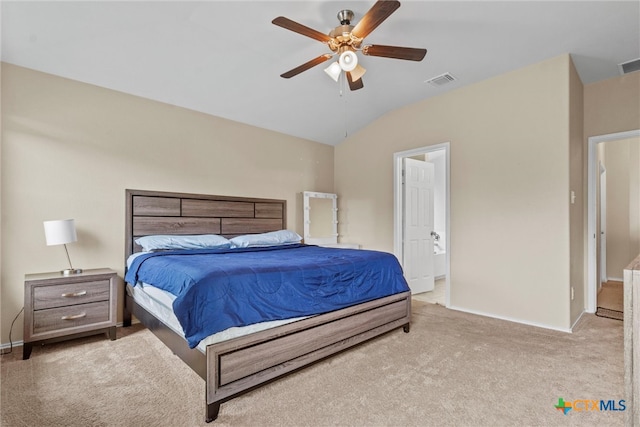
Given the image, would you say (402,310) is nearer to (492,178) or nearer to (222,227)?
(492,178)

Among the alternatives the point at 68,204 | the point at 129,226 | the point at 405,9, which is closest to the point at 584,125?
the point at 405,9

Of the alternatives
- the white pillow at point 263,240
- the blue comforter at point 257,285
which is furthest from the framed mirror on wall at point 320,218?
the blue comforter at point 257,285

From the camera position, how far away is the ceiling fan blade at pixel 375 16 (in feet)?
6.07

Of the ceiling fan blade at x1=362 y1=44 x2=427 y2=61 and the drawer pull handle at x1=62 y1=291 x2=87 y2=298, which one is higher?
the ceiling fan blade at x1=362 y1=44 x2=427 y2=61

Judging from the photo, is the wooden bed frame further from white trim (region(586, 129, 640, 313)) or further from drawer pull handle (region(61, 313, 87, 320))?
white trim (region(586, 129, 640, 313))

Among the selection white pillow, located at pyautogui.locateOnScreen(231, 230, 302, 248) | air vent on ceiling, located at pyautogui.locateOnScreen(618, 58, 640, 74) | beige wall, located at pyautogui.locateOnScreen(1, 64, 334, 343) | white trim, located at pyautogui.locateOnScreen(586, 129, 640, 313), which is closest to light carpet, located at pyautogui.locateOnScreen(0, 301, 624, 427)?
beige wall, located at pyautogui.locateOnScreen(1, 64, 334, 343)

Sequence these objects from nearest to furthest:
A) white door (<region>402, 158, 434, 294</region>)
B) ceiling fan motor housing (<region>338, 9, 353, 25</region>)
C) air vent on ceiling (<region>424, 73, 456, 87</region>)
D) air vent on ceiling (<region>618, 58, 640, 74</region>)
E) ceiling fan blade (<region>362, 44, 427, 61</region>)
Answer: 1. ceiling fan blade (<region>362, 44, 427, 61</region>)
2. ceiling fan motor housing (<region>338, 9, 353, 25</region>)
3. air vent on ceiling (<region>618, 58, 640, 74</region>)
4. air vent on ceiling (<region>424, 73, 456, 87</region>)
5. white door (<region>402, 158, 434, 294</region>)

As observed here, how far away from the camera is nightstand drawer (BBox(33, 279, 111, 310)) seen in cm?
258

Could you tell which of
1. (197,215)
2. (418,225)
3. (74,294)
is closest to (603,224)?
(418,225)

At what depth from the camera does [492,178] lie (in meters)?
3.70

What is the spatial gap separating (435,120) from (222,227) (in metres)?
3.20

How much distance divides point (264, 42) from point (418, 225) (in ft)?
11.1

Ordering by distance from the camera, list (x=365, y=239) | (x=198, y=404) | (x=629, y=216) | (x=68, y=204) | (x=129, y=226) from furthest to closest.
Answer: (x=629, y=216)
(x=365, y=239)
(x=129, y=226)
(x=68, y=204)
(x=198, y=404)

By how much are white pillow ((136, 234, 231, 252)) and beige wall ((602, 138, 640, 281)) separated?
21.7ft
